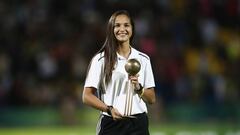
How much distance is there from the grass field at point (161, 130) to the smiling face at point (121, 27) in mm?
7078

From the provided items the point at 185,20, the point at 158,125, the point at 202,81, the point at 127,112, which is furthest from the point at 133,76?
the point at 185,20

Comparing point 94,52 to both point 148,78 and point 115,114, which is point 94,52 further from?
point 115,114

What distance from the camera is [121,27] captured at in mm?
6977

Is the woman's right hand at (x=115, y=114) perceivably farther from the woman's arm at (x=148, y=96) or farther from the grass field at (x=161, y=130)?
the grass field at (x=161, y=130)

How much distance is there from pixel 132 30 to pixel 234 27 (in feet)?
33.2

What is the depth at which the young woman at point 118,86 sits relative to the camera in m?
6.90

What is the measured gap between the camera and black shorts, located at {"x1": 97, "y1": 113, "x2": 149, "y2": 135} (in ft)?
22.8

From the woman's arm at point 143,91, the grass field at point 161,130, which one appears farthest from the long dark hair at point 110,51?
the grass field at point 161,130

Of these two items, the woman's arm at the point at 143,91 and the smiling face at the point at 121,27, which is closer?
the woman's arm at the point at 143,91

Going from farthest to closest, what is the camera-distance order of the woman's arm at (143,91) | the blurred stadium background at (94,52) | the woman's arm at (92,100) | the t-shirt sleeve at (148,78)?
the blurred stadium background at (94,52)
the t-shirt sleeve at (148,78)
the woman's arm at (92,100)
the woman's arm at (143,91)

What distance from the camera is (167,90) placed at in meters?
14.9

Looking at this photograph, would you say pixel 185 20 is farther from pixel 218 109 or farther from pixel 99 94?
pixel 99 94

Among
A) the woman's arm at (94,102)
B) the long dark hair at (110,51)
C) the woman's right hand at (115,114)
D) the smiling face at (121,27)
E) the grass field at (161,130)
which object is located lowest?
the grass field at (161,130)

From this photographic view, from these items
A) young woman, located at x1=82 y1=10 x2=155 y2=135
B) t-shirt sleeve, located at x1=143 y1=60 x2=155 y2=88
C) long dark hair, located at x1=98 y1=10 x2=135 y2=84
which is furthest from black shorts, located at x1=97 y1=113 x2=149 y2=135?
long dark hair, located at x1=98 y1=10 x2=135 y2=84
